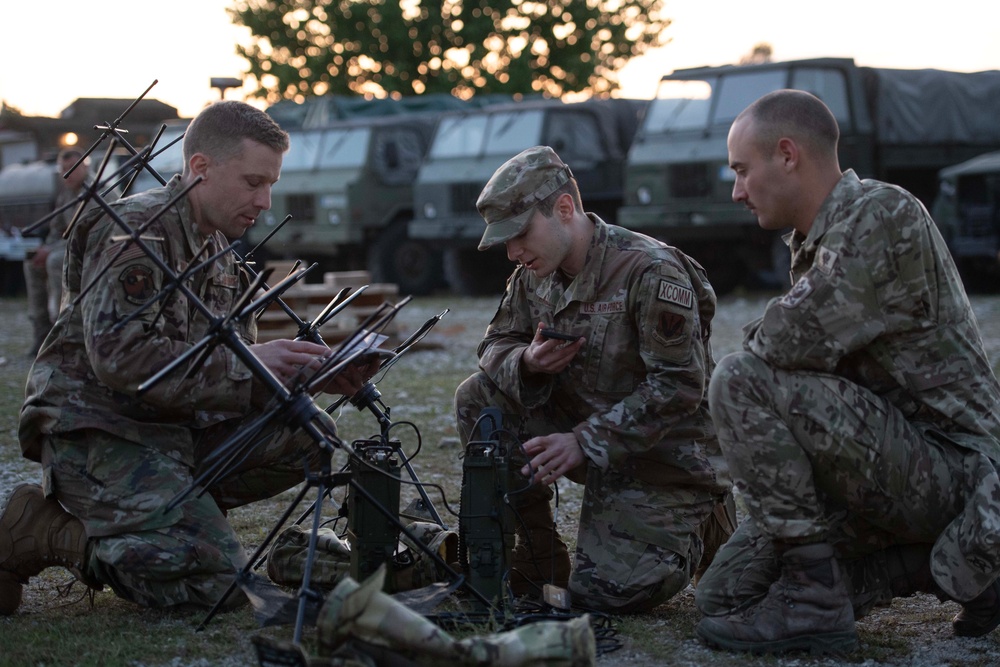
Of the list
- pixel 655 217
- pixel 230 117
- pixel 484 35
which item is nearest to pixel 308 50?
pixel 484 35

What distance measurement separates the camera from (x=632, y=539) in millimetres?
3709

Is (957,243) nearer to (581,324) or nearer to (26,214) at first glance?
(581,324)

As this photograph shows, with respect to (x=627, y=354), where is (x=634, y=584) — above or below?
below

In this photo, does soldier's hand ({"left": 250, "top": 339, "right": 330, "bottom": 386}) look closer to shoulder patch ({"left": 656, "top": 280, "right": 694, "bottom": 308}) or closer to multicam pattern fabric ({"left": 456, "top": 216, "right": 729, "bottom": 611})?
multicam pattern fabric ({"left": 456, "top": 216, "right": 729, "bottom": 611})

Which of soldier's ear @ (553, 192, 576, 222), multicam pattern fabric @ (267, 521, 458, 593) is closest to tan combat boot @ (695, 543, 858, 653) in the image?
multicam pattern fabric @ (267, 521, 458, 593)

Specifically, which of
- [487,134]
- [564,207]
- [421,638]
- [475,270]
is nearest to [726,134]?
[487,134]

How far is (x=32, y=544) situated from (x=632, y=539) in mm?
1733

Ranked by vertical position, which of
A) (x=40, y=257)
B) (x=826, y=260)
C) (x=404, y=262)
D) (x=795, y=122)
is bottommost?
(x=404, y=262)

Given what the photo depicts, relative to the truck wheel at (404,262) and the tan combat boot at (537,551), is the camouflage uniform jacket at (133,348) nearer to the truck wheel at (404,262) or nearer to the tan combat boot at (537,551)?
the tan combat boot at (537,551)

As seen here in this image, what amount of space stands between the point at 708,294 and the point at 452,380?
17.3 ft

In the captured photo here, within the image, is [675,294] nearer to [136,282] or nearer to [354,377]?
[354,377]

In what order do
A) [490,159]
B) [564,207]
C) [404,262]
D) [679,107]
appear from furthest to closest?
[404,262] → [490,159] → [679,107] → [564,207]

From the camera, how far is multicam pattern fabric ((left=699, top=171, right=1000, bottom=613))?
3141 mm

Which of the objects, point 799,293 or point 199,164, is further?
point 199,164
